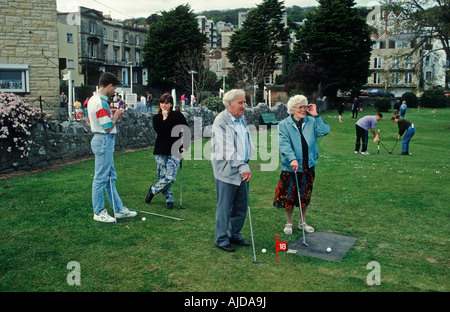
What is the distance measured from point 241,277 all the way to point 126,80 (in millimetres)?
78110

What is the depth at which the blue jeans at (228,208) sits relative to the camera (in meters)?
5.48

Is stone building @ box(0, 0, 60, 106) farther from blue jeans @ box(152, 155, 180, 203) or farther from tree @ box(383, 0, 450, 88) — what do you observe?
tree @ box(383, 0, 450, 88)

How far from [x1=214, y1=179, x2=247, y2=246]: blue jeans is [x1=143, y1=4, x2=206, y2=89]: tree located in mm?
55791

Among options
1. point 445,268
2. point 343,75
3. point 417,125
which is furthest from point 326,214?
point 343,75

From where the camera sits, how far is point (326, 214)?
7.40 m

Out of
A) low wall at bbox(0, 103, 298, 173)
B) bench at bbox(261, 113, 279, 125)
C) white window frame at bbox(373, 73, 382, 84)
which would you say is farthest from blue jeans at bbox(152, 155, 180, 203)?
white window frame at bbox(373, 73, 382, 84)

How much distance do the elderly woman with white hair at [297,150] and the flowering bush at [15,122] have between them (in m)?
7.16

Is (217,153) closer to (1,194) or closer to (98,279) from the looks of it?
(98,279)

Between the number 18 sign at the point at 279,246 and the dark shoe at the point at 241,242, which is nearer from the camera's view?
the number 18 sign at the point at 279,246

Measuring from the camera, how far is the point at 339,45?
47.9 meters

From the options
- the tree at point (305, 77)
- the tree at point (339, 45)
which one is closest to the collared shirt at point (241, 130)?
the tree at point (305, 77)

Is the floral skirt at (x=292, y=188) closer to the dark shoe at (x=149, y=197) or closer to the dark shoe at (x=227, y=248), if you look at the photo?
the dark shoe at (x=227, y=248)

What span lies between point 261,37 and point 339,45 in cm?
1503

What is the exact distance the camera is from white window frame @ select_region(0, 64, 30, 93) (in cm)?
1732
